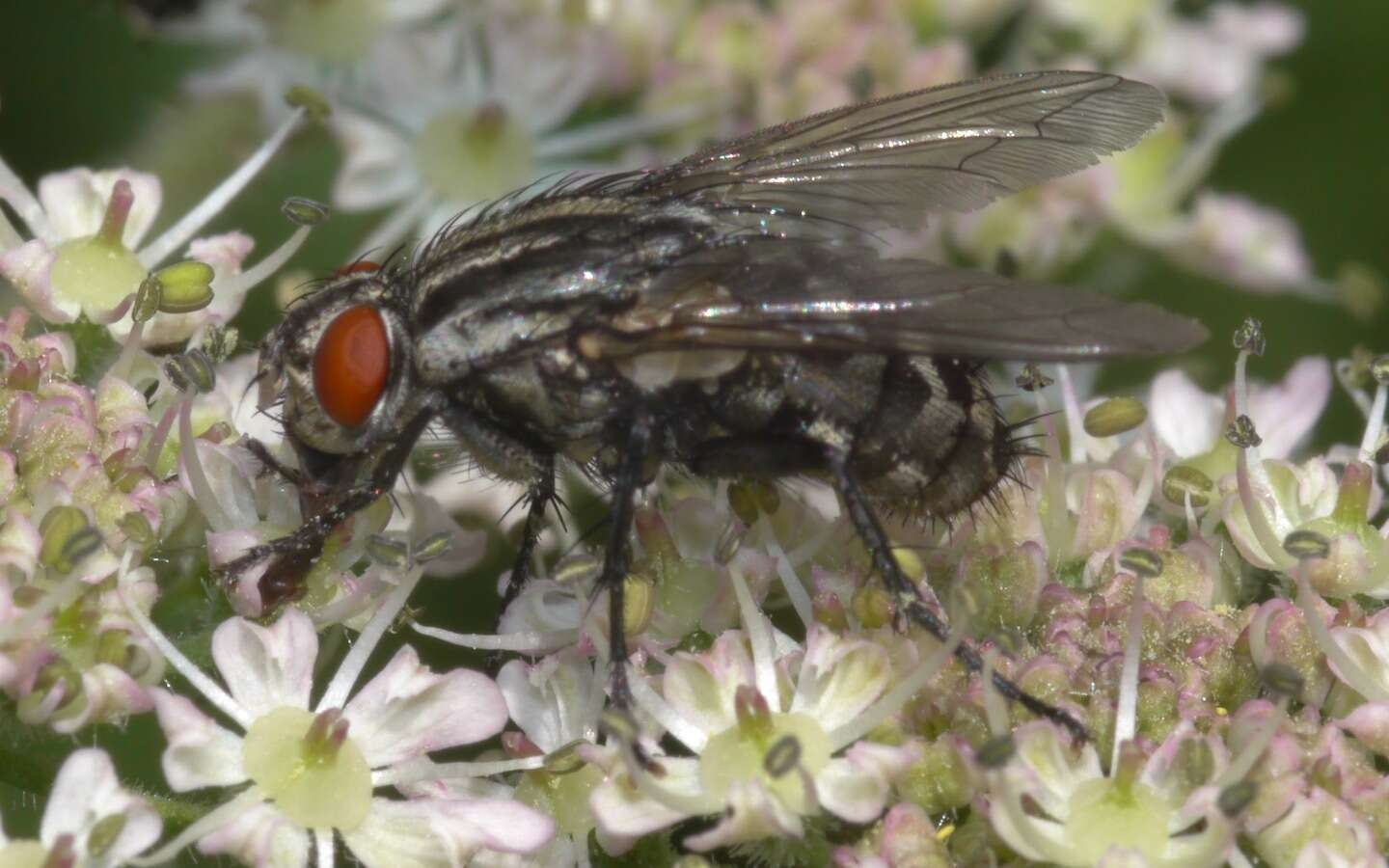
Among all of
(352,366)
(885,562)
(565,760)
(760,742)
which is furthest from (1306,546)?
(352,366)

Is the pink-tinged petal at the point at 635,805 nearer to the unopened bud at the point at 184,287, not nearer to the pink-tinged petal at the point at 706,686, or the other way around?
the pink-tinged petal at the point at 706,686

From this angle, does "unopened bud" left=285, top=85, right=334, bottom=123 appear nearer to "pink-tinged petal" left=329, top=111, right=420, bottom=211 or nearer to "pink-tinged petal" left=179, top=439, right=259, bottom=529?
"pink-tinged petal" left=329, top=111, right=420, bottom=211

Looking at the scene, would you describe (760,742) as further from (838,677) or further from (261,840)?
(261,840)

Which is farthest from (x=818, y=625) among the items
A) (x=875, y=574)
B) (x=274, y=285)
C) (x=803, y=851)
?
(x=274, y=285)

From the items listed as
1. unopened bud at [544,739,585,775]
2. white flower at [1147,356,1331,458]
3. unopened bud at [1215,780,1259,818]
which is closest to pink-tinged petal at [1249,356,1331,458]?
white flower at [1147,356,1331,458]

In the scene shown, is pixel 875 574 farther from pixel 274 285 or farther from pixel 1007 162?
pixel 274 285

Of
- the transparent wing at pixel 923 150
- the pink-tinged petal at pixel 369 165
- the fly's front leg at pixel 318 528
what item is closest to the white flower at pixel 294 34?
the pink-tinged petal at pixel 369 165
